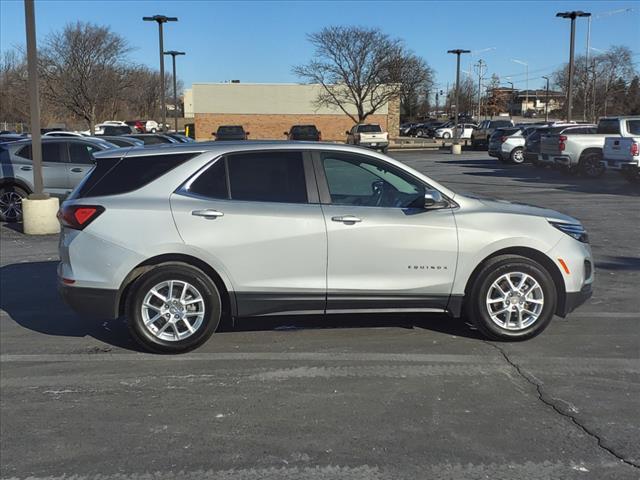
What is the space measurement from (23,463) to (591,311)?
5240 mm

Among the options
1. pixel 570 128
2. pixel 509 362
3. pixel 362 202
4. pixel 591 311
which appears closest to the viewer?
pixel 509 362

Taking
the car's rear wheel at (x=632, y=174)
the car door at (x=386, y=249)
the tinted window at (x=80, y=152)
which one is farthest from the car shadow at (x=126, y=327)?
the car's rear wheel at (x=632, y=174)

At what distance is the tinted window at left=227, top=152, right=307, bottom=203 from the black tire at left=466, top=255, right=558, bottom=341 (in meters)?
1.60

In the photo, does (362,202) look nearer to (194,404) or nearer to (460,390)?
(460,390)

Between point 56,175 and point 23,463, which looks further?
point 56,175

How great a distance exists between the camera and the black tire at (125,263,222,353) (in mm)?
4902

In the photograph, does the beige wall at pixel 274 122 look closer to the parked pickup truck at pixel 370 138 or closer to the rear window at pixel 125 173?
the parked pickup truck at pixel 370 138

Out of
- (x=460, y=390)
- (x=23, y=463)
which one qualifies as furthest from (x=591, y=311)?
(x=23, y=463)

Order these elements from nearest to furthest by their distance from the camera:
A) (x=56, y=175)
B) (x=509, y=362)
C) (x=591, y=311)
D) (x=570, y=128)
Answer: (x=509, y=362) < (x=591, y=311) < (x=56, y=175) < (x=570, y=128)

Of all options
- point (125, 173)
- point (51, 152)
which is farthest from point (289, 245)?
point (51, 152)

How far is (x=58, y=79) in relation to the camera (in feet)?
113

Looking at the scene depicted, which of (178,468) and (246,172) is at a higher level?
(246,172)

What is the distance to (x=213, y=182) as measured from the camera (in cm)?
507

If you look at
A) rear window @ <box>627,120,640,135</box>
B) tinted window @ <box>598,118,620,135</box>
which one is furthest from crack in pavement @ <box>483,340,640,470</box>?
tinted window @ <box>598,118,620,135</box>
